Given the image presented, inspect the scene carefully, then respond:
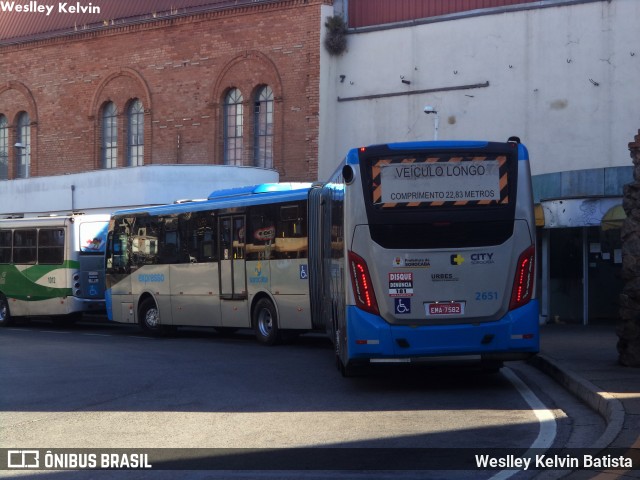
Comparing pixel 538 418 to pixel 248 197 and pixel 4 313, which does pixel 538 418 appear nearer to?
pixel 248 197

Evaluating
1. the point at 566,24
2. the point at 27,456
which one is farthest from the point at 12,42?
the point at 27,456

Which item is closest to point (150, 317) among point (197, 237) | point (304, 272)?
point (197, 237)

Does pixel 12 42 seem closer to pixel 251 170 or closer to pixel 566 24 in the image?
pixel 251 170

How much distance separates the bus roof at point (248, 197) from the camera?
20.3 metres

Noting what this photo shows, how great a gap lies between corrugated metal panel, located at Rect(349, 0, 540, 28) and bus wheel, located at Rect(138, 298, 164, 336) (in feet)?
53.7

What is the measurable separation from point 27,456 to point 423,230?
5696mm

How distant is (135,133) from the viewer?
4347cm

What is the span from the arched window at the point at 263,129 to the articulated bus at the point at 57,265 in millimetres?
12314

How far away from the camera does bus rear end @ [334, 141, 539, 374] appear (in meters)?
12.6

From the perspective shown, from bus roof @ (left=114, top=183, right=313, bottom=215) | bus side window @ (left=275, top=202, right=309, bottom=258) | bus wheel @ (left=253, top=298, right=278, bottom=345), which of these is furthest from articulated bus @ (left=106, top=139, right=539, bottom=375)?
bus wheel @ (left=253, top=298, right=278, bottom=345)

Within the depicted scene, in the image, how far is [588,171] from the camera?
2438cm

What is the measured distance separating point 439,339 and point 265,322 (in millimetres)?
9187

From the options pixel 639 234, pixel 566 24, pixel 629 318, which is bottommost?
pixel 629 318

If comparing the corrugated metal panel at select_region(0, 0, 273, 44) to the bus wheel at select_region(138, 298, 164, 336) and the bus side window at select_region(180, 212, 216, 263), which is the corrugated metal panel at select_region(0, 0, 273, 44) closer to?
A: the bus wheel at select_region(138, 298, 164, 336)
